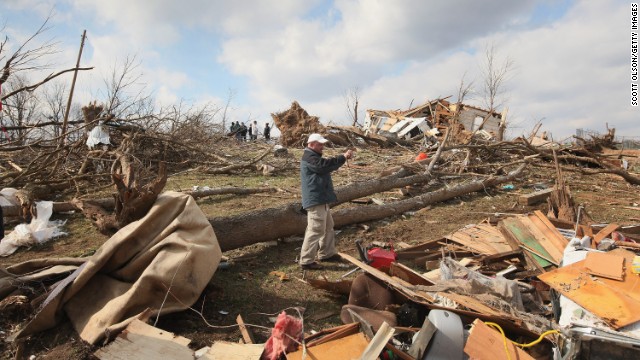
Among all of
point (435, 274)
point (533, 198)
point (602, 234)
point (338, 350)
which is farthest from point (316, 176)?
point (533, 198)

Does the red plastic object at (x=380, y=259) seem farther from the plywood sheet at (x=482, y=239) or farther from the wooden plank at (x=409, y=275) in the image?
the plywood sheet at (x=482, y=239)

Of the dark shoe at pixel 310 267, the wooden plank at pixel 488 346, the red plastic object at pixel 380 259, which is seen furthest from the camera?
the dark shoe at pixel 310 267

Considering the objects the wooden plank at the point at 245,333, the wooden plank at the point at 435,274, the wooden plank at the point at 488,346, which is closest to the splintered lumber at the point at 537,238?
the wooden plank at the point at 435,274

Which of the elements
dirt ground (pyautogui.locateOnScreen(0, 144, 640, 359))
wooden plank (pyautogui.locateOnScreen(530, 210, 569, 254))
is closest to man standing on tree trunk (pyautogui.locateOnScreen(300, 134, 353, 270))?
dirt ground (pyautogui.locateOnScreen(0, 144, 640, 359))

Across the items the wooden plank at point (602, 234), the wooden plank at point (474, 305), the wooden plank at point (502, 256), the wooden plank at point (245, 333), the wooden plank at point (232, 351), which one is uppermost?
the wooden plank at point (602, 234)

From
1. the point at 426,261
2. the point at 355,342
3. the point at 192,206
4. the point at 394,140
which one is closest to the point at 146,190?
the point at 192,206

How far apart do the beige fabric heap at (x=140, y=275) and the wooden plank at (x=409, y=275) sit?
5.81 feet

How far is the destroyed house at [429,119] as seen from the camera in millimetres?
20359

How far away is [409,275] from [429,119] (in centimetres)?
1861

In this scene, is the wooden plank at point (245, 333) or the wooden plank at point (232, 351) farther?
the wooden plank at point (245, 333)

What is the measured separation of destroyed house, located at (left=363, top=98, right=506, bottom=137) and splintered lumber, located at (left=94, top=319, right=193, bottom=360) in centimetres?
1773

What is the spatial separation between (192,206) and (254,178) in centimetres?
655

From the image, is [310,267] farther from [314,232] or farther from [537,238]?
[537,238]

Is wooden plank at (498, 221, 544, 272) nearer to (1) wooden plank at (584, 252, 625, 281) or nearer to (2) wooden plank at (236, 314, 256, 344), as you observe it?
(1) wooden plank at (584, 252, 625, 281)
